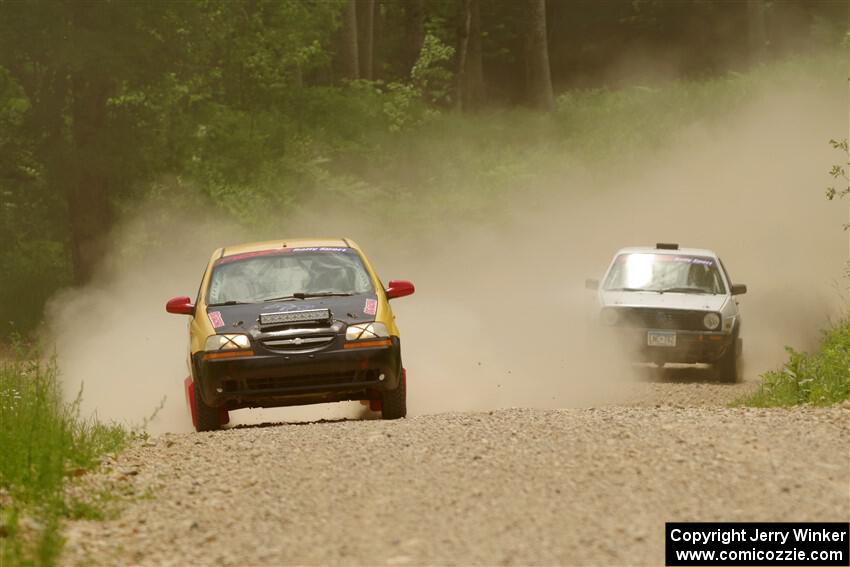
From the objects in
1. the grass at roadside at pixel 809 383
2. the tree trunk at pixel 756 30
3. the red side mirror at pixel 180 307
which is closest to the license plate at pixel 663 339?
the grass at roadside at pixel 809 383

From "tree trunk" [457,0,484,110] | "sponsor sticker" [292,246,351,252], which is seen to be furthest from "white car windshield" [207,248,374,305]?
"tree trunk" [457,0,484,110]

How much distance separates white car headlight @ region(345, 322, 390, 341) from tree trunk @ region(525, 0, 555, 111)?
32287 mm

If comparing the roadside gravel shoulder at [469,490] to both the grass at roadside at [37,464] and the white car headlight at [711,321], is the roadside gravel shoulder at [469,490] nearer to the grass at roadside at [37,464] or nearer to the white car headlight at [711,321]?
the grass at roadside at [37,464]

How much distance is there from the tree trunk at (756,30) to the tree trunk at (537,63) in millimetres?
7842

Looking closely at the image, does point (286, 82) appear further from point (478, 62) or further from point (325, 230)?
point (478, 62)

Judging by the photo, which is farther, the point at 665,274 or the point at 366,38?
the point at 366,38

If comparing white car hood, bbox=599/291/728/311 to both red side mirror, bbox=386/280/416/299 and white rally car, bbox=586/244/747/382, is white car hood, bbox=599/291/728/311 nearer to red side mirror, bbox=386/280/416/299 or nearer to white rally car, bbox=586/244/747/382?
white rally car, bbox=586/244/747/382

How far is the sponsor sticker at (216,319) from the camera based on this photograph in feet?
45.8

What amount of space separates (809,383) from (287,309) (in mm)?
4863

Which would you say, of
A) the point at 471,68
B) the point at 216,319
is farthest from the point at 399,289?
the point at 471,68

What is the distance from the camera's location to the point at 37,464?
10.4 m

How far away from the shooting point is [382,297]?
14.6m

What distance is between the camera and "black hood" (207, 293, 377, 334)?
13906 millimetres

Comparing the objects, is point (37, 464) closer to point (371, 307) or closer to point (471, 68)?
point (371, 307)
